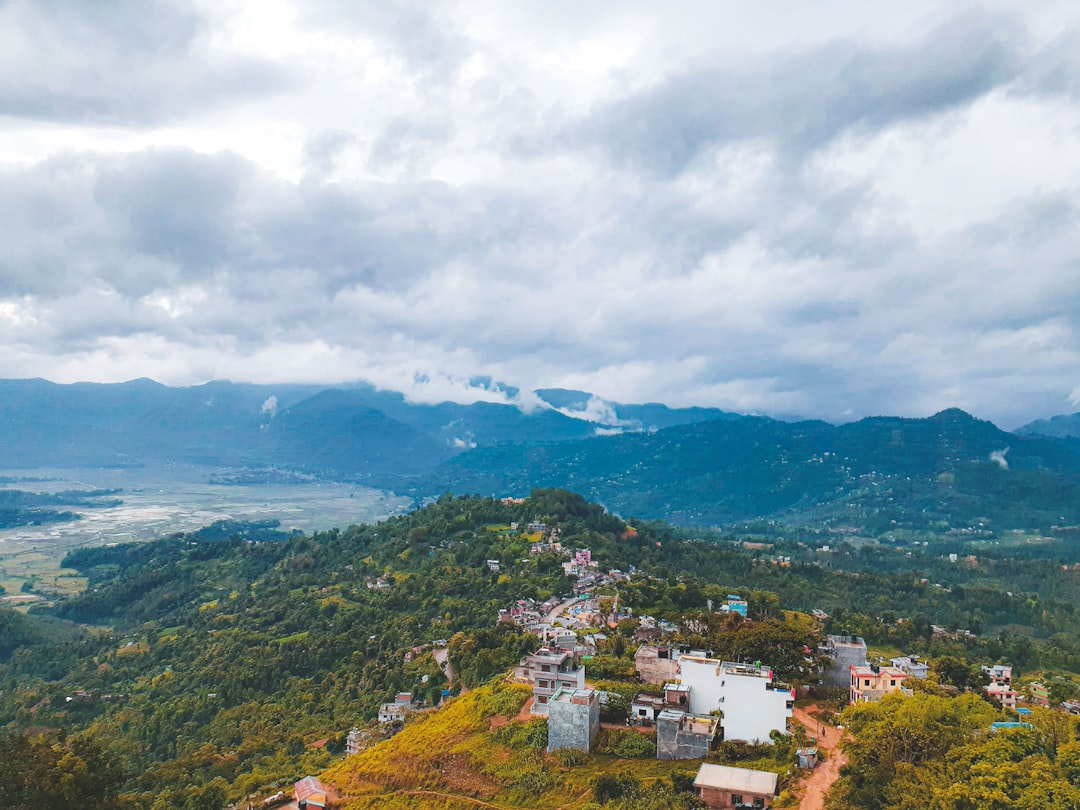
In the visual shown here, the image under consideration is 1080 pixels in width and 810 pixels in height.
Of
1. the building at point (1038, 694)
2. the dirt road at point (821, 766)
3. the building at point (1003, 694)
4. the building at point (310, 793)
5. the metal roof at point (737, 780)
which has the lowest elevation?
the building at point (310, 793)

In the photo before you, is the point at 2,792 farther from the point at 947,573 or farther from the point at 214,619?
the point at 947,573

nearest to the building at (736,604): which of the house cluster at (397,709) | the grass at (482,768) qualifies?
the grass at (482,768)

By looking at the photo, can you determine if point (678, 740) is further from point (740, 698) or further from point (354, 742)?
point (354, 742)

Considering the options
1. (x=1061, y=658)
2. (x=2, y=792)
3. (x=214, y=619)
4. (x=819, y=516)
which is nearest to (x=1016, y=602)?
(x=1061, y=658)

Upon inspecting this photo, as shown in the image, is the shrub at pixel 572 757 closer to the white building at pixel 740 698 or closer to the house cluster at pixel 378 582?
the white building at pixel 740 698

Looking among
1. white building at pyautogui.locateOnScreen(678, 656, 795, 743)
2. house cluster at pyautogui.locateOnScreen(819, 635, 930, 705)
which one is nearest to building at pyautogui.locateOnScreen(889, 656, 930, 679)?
house cluster at pyautogui.locateOnScreen(819, 635, 930, 705)
